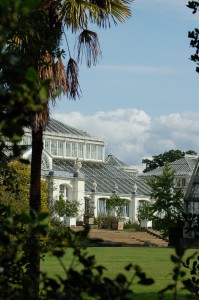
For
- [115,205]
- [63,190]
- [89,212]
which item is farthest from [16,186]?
[115,205]

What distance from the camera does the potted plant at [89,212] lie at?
65.4 m

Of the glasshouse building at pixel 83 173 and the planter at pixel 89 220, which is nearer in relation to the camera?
the planter at pixel 89 220

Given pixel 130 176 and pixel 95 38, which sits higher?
pixel 130 176

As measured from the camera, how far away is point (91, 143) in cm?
8219

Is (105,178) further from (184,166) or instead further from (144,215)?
(184,166)

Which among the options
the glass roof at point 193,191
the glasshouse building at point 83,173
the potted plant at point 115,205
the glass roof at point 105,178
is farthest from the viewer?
the glass roof at point 105,178

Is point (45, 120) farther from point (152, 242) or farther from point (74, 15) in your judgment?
point (152, 242)

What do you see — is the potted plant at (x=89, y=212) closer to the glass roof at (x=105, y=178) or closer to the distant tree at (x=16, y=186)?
the glass roof at (x=105, y=178)

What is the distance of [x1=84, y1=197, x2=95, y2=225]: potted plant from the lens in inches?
2575

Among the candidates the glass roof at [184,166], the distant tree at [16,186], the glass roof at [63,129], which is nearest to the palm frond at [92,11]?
the distant tree at [16,186]

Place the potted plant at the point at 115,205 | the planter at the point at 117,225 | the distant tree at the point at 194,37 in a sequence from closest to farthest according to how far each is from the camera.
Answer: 1. the distant tree at the point at 194,37
2. the planter at the point at 117,225
3. the potted plant at the point at 115,205

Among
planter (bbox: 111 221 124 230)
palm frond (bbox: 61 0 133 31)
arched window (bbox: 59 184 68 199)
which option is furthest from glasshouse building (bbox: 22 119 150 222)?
palm frond (bbox: 61 0 133 31)

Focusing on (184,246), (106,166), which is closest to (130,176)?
(106,166)

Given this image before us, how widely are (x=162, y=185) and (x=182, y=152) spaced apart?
67536 mm
